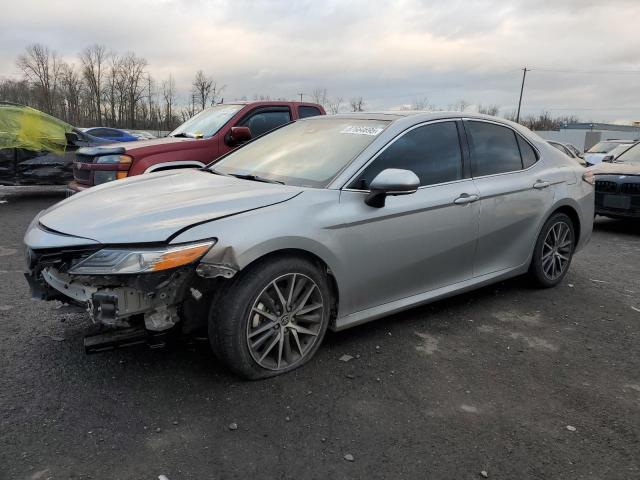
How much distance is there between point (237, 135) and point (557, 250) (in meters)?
4.12

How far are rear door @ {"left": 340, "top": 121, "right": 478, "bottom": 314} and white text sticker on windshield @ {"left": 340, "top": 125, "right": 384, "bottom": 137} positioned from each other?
165mm

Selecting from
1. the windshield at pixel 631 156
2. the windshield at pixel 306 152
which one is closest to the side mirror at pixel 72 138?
the windshield at pixel 306 152

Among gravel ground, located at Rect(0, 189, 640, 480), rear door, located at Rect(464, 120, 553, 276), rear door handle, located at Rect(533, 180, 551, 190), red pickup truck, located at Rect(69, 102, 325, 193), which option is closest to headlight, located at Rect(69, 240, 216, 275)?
gravel ground, located at Rect(0, 189, 640, 480)

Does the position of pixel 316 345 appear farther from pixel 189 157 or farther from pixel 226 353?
pixel 189 157

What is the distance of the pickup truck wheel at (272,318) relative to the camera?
9.43 ft

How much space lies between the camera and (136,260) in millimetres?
2635

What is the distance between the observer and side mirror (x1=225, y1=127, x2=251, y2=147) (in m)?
6.81

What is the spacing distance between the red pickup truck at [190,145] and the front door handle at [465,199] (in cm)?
354

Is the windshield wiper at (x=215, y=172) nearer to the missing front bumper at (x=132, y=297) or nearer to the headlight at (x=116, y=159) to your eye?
the missing front bumper at (x=132, y=297)

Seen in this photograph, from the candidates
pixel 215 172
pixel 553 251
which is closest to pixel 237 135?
pixel 215 172

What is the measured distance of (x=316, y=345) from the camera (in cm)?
330

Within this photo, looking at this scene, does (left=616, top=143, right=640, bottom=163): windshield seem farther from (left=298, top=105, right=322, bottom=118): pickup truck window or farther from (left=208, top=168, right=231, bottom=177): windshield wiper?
(left=208, top=168, right=231, bottom=177): windshield wiper

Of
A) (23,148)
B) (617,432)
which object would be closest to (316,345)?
(617,432)

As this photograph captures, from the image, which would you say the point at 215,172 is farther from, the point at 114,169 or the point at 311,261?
the point at 114,169
